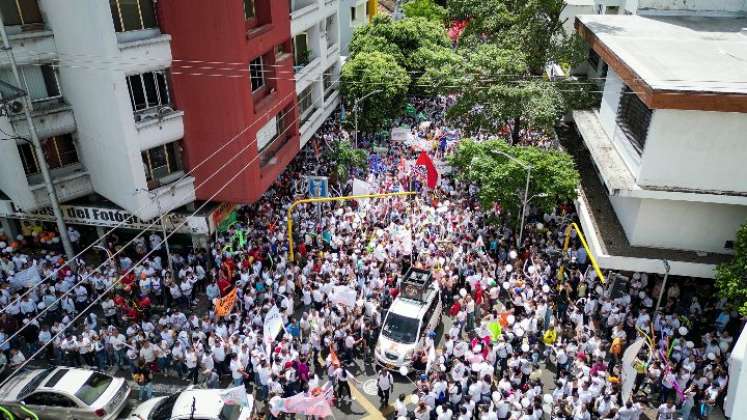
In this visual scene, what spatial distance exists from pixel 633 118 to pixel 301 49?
15954 millimetres

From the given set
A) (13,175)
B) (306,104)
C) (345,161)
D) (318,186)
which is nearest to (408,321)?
(318,186)

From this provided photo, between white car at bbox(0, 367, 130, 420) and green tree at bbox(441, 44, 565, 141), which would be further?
green tree at bbox(441, 44, 565, 141)

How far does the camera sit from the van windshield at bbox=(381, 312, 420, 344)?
17.4 metres

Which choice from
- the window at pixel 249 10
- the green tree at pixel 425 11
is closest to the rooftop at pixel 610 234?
the window at pixel 249 10

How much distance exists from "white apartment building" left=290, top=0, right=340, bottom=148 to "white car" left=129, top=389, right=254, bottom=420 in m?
15.7

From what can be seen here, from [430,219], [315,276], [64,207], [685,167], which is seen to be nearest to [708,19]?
[685,167]

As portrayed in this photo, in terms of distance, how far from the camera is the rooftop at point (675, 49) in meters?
17.6

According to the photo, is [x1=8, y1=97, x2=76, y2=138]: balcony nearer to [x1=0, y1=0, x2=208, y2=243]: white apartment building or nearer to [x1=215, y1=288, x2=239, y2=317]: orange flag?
[x1=0, y1=0, x2=208, y2=243]: white apartment building

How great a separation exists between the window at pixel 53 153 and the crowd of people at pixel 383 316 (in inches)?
134

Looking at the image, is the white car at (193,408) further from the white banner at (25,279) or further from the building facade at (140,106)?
the white banner at (25,279)

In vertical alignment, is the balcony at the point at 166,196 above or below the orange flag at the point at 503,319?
above

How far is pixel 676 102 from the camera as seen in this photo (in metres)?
17.1

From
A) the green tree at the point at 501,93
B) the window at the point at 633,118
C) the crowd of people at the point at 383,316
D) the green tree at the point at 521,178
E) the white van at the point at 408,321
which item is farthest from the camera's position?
the green tree at the point at 501,93

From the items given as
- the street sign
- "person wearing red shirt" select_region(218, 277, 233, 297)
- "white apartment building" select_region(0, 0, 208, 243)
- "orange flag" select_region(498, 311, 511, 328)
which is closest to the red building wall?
"white apartment building" select_region(0, 0, 208, 243)
